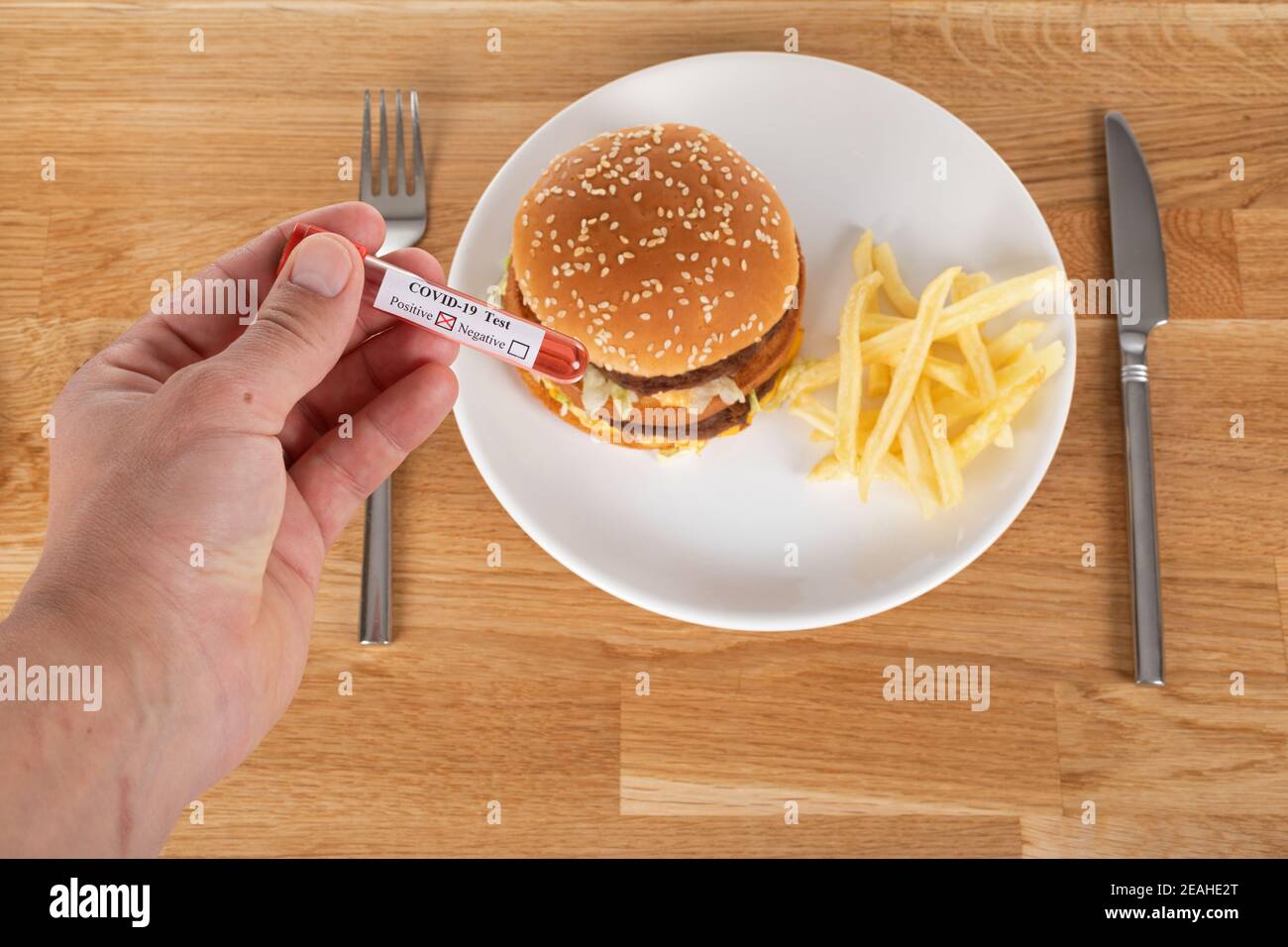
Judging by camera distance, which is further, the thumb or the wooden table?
the wooden table

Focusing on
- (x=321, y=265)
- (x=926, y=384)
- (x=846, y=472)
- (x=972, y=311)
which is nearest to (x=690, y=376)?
(x=846, y=472)

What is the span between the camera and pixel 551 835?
2078mm

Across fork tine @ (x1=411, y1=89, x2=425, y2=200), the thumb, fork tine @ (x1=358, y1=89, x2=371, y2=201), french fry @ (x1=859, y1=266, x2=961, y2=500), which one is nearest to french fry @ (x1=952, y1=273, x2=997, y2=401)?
french fry @ (x1=859, y1=266, x2=961, y2=500)

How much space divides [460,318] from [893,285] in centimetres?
109

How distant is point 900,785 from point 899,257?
1332 mm

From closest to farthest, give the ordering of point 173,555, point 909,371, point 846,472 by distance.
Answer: point 173,555, point 909,371, point 846,472

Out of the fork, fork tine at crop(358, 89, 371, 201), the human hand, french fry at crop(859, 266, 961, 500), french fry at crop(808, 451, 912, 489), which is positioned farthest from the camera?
fork tine at crop(358, 89, 371, 201)

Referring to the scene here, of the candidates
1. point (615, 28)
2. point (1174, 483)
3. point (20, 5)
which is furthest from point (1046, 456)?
point (20, 5)

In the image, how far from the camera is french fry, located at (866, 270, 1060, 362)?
2.00 meters

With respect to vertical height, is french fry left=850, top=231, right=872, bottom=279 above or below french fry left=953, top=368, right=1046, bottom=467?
above

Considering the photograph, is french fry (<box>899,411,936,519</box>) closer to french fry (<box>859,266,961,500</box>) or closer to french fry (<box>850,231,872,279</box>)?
french fry (<box>859,266,961,500</box>)

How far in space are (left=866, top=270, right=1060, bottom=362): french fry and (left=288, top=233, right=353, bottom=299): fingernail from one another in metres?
1.14

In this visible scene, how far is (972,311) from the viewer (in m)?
2.01

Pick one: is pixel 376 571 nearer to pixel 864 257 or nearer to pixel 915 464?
pixel 915 464
